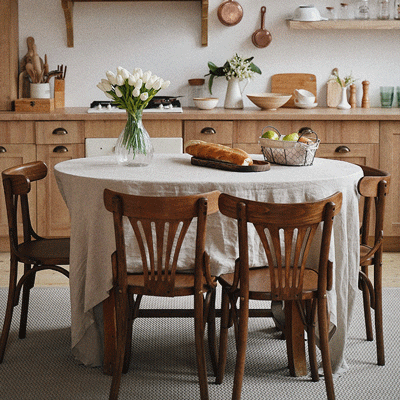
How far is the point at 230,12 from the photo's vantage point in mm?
4375

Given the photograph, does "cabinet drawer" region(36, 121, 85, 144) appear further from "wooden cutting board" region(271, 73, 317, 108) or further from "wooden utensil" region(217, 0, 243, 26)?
"wooden cutting board" region(271, 73, 317, 108)

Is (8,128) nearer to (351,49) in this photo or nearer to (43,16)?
(43,16)

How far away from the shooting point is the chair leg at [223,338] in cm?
215

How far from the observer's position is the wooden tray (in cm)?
228

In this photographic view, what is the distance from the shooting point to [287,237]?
1.86 m

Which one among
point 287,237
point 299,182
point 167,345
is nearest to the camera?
point 287,237

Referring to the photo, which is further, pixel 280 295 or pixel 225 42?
pixel 225 42

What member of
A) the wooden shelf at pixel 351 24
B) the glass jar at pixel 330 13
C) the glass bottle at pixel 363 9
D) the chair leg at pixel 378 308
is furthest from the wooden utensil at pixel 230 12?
the chair leg at pixel 378 308

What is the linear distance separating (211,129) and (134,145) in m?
1.51

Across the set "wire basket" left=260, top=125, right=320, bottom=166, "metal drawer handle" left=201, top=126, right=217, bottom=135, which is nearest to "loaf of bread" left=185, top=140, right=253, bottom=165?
"wire basket" left=260, top=125, right=320, bottom=166

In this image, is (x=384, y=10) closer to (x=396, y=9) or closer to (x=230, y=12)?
(x=396, y=9)

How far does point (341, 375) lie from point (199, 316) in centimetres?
73

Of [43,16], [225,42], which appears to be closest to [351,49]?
[225,42]

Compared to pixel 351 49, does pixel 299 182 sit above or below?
below
